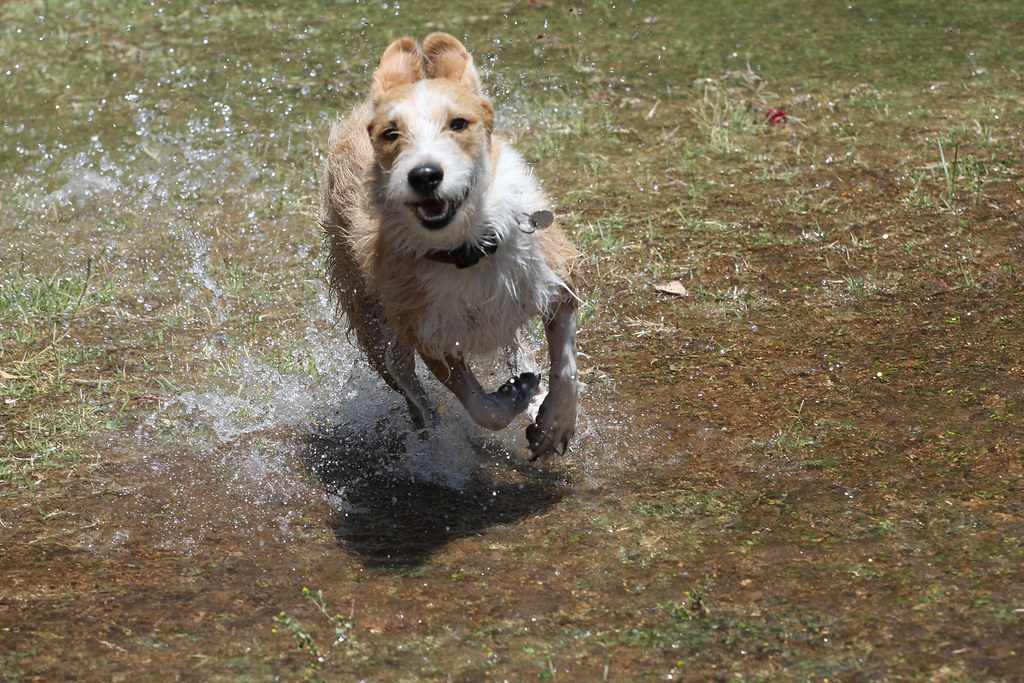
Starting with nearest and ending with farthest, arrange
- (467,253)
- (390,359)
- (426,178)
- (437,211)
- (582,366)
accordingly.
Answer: (426,178)
(437,211)
(467,253)
(390,359)
(582,366)

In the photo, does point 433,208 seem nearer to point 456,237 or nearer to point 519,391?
point 456,237

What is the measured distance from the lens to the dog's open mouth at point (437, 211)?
159 inches

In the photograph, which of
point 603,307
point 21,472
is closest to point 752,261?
point 603,307

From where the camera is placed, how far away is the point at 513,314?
438 centimetres

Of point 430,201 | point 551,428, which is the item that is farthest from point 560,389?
point 430,201

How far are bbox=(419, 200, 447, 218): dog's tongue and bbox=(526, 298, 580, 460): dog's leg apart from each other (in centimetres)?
68

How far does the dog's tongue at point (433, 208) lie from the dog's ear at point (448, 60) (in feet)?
1.97

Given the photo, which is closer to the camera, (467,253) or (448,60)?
(467,253)

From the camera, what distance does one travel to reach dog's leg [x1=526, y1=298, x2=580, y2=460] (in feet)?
14.7

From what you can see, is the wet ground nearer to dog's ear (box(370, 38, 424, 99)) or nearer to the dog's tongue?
the dog's tongue

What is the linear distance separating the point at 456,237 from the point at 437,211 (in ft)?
0.43

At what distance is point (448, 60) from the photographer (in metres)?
4.43

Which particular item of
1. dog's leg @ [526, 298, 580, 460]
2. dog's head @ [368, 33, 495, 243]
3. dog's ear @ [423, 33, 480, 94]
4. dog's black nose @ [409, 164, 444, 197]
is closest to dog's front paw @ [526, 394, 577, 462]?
dog's leg @ [526, 298, 580, 460]

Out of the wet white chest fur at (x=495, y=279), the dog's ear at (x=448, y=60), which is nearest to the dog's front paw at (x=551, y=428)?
the wet white chest fur at (x=495, y=279)
